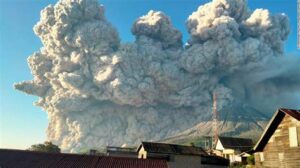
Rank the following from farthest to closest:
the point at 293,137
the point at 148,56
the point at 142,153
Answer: the point at 148,56 < the point at 142,153 < the point at 293,137

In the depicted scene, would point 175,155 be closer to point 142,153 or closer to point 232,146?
point 142,153

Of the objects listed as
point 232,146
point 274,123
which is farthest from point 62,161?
point 232,146

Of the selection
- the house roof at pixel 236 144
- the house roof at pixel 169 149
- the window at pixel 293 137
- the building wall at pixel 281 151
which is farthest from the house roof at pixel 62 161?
the house roof at pixel 236 144

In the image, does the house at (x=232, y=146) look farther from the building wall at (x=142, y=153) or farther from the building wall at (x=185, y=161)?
the building wall at (x=142, y=153)

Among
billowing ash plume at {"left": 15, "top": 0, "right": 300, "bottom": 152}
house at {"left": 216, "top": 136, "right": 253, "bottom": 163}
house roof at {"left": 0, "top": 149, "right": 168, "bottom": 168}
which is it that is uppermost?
billowing ash plume at {"left": 15, "top": 0, "right": 300, "bottom": 152}

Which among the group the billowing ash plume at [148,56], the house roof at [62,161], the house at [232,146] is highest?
the billowing ash plume at [148,56]

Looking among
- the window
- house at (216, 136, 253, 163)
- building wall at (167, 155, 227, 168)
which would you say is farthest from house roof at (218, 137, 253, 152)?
the window

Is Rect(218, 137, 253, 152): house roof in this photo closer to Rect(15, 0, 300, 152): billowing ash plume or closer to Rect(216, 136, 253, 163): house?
Rect(216, 136, 253, 163): house
